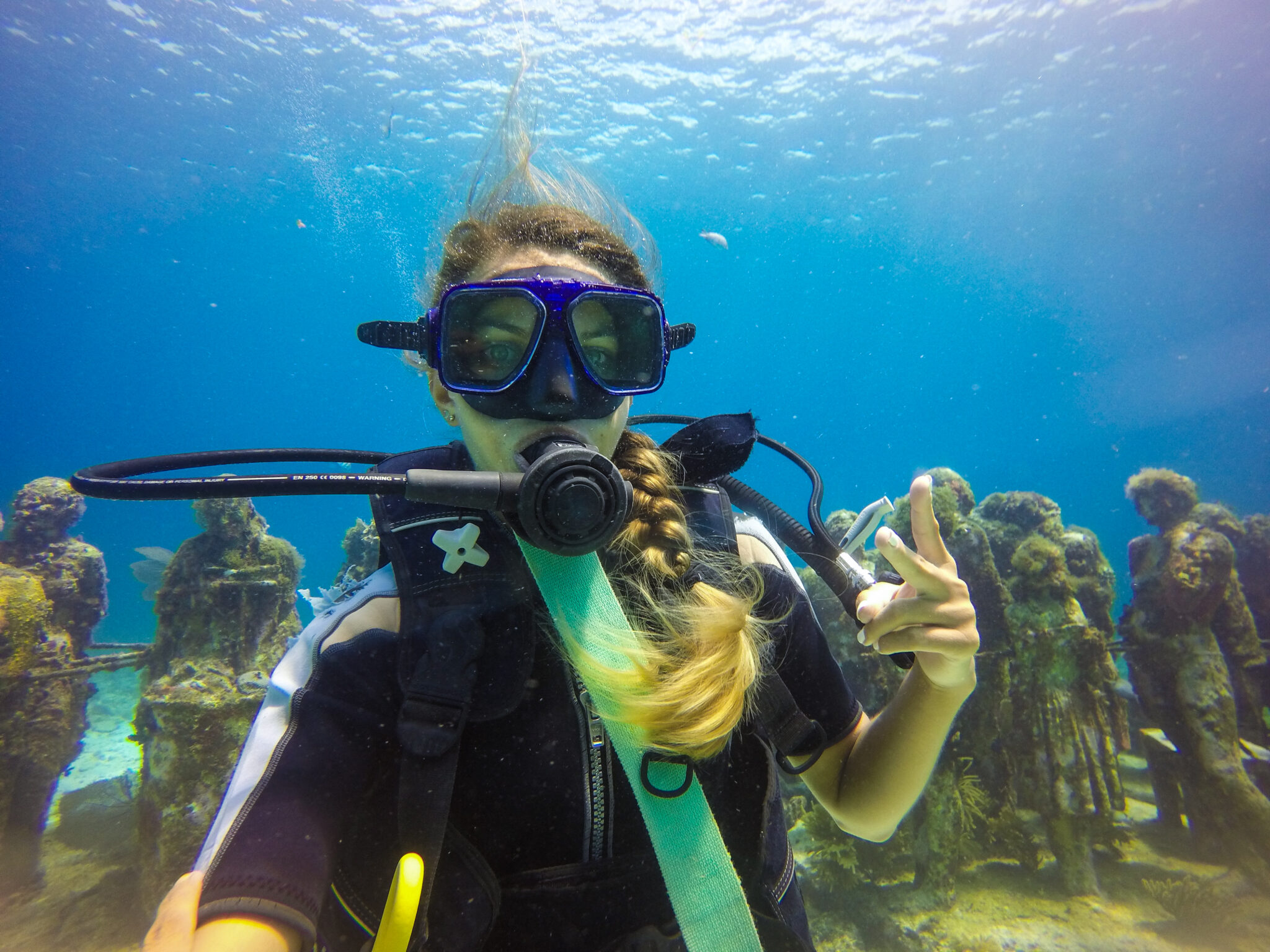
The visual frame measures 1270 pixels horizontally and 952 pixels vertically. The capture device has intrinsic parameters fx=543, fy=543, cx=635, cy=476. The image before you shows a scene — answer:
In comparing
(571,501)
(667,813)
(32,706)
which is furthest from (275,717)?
(32,706)

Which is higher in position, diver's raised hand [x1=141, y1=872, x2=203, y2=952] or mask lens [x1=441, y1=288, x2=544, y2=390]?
mask lens [x1=441, y1=288, x2=544, y2=390]

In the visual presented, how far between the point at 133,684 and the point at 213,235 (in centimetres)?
4685

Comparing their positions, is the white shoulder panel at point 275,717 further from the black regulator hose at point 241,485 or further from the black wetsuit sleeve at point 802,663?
the black wetsuit sleeve at point 802,663

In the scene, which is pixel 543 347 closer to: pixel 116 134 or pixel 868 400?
pixel 116 134

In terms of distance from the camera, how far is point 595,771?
168cm

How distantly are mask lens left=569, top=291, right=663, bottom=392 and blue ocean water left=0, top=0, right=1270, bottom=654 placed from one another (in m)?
1.17

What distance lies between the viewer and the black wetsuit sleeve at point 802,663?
1995 millimetres

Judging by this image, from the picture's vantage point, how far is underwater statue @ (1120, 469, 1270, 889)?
5.90 metres

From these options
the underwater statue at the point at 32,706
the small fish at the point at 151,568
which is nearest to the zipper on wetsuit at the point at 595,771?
the underwater statue at the point at 32,706

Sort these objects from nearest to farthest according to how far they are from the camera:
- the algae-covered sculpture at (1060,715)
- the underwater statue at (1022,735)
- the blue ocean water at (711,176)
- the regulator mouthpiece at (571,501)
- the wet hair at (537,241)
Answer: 1. the regulator mouthpiece at (571,501)
2. the wet hair at (537,241)
3. the underwater statue at (1022,735)
4. the algae-covered sculpture at (1060,715)
5. the blue ocean water at (711,176)

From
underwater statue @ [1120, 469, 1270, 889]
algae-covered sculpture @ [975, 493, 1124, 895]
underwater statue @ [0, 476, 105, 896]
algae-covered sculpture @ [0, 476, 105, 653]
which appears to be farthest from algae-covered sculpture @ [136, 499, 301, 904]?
underwater statue @ [1120, 469, 1270, 889]

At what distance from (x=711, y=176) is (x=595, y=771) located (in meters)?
39.5

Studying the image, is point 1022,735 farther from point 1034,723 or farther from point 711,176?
point 711,176

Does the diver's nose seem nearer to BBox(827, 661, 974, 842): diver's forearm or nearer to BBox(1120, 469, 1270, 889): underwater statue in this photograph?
BBox(827, 661, 974, 842): diver's forearm
